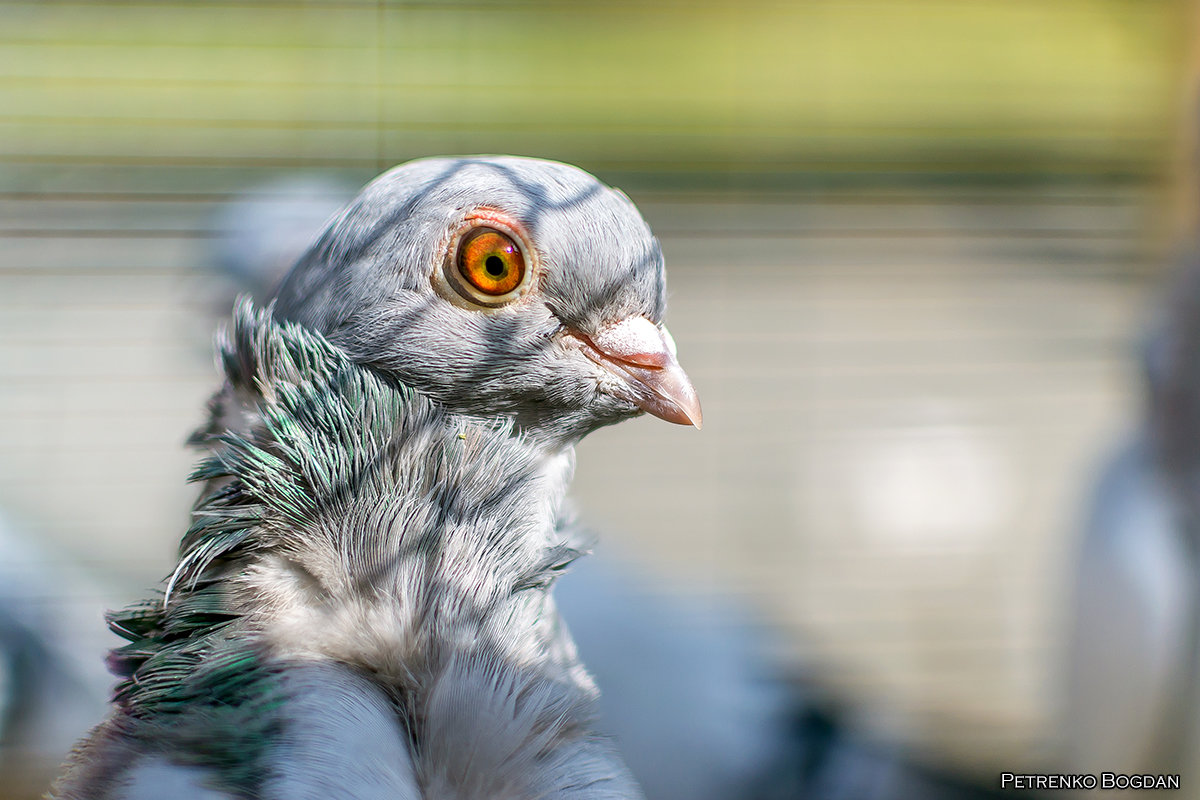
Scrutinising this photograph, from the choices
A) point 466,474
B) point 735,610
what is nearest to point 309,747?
point 466,474

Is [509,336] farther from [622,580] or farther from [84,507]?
[84,507]

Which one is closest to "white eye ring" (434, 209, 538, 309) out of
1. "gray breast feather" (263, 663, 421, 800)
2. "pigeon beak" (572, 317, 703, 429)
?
"pigeon beak" (572, 317, 703, 429)

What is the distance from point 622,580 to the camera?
314 cm

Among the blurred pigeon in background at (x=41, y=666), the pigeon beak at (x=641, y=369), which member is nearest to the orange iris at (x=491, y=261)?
the pigeon beak at (x=641, y=369)

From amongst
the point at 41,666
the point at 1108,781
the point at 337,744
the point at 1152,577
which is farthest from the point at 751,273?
the point at 337,744

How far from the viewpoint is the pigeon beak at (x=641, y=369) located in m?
1.21

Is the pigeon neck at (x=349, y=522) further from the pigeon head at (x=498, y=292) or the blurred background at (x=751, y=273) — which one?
the blurred background at (x=751, y=273)

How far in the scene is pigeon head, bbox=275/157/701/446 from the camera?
1.13 metres

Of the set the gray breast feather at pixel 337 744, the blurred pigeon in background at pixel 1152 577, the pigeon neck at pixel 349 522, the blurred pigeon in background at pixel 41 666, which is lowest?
the blurred pigeon in background at pixel 41 666

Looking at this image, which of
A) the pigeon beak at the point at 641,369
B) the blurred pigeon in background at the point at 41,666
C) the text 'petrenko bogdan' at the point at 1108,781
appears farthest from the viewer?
the blurred pigeon in background at the point at 41,666

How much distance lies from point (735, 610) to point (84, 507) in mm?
2588

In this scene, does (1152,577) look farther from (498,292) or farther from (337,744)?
(337,744)

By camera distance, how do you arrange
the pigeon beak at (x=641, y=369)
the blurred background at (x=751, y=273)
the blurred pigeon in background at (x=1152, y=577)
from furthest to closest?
the blurred background at (x=751, y=273), the blurred pigeon in background at (x=1152, y=577), the pigeon beak at (x=641, y=369)

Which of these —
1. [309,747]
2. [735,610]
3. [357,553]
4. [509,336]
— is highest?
[509,336]
